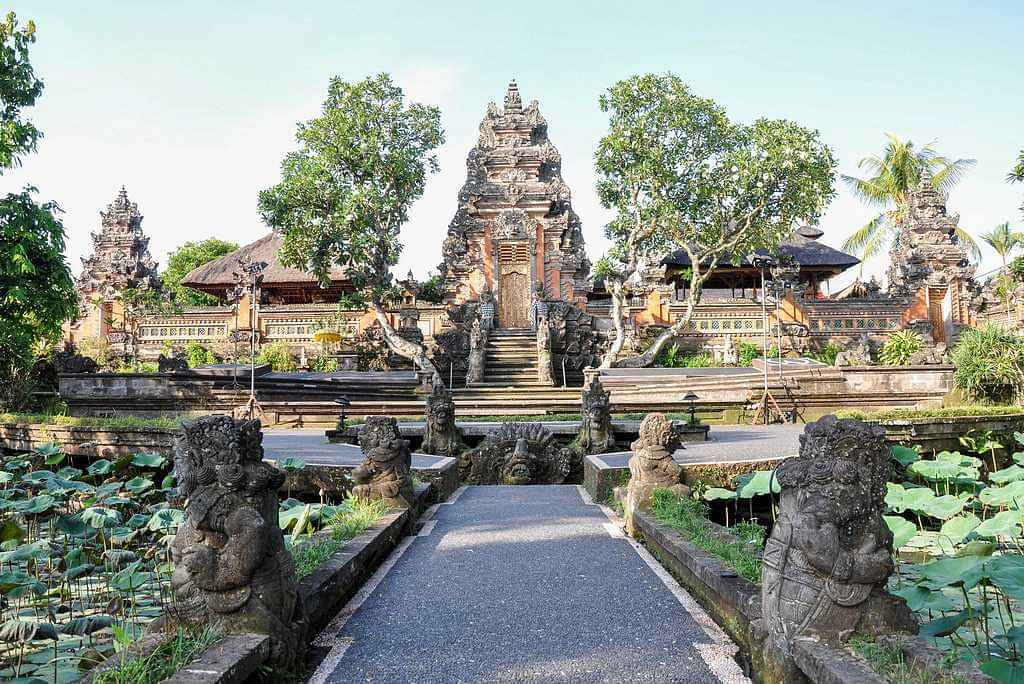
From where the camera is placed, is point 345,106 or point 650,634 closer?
point 650,634

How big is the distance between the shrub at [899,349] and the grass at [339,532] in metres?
18.9

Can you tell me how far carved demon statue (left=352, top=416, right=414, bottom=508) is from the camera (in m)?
6.34

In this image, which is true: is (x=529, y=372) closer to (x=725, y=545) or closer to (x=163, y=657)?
→ (x=725, y=545)

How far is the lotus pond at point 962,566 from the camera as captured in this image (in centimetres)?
301

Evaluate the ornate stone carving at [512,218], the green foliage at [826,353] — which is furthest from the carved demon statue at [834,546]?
the ornate stone carving at [512,218]

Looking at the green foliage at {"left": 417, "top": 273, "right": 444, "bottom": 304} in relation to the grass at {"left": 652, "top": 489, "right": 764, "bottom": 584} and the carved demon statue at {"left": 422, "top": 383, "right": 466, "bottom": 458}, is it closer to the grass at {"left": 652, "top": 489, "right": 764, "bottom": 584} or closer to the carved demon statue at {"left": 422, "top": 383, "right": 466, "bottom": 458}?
the carved demon statue at {"left": 422, "top": 383, "right": 466, "bottom": 458}

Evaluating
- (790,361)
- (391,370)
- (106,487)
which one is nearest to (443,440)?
(106,487)

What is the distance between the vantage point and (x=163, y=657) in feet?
9.37

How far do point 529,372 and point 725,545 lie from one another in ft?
52.3

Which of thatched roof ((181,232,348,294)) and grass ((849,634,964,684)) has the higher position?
thatched roof ((181,232,348,294))

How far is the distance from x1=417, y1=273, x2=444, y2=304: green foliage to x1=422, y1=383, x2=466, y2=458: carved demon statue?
1652 centimetres

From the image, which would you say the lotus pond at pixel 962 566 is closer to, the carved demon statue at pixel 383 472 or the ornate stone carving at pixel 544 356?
the carved demon statue at pixel 383 472

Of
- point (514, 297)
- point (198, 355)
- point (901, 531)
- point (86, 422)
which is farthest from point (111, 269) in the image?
point (901, 531)

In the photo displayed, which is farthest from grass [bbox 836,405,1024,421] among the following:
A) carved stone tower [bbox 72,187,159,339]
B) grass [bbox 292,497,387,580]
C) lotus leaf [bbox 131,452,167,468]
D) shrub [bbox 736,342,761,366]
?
carved stone tower [bbox 72,187,159,339]
